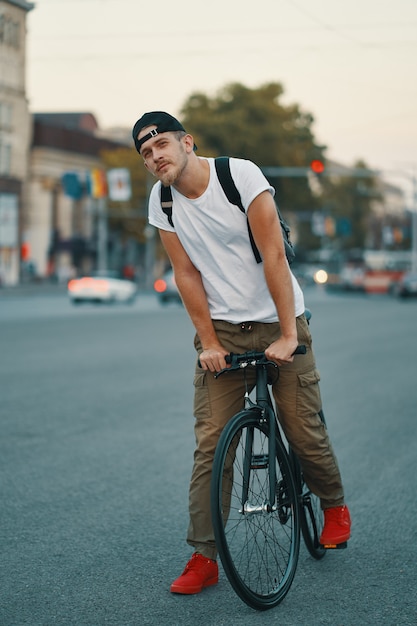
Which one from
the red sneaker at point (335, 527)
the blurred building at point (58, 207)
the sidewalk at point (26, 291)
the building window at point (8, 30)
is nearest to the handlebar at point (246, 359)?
the red sneaker at point (335, 527)

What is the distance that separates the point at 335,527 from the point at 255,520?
504 mm

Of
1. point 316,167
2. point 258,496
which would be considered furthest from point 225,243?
point 316,167

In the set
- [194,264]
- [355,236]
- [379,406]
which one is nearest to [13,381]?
[379,406]

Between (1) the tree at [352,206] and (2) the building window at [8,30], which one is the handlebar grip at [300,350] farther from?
(1) the tree at [352,206]

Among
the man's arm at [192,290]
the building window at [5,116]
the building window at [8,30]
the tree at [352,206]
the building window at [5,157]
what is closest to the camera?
the man's arm at [192,290]

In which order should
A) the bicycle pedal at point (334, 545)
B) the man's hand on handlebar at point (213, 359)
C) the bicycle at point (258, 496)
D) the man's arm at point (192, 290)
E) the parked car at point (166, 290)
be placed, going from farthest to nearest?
the parked car at point (166, 290) → the bicycle pedal at point (334, 545) → the man's arm at point (192, 290) → the man's hand on handlebar at point (213, 359) → the bicycle at point (258, 496)

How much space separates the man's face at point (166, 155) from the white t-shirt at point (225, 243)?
11 centimetres

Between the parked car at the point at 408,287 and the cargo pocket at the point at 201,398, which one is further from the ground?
the parked car at the point at 408,287

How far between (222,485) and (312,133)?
82.7 metres

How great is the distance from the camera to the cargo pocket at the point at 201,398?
14.1ft

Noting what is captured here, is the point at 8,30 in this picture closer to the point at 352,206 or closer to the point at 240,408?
the point at 240,408

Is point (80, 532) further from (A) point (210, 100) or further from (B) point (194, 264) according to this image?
(A) point (210, 100)

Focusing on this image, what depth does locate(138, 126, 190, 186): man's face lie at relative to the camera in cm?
412

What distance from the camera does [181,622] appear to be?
390cm
